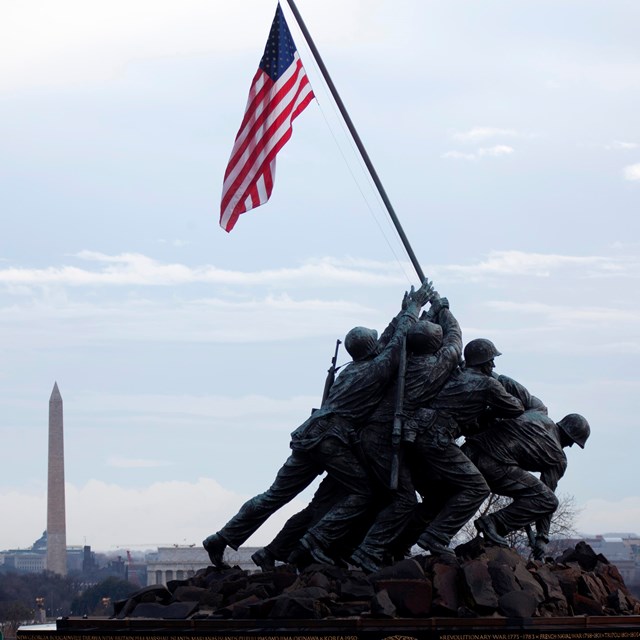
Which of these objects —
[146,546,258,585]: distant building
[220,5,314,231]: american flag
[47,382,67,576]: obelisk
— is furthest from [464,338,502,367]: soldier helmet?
[47,382,67,576]: obelisk

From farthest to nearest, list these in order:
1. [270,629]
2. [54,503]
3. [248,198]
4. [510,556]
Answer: [54,503] → [248,198] → [510,556] → [270,629]

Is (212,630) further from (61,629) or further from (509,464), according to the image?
(509,464)

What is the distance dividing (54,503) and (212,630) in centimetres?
6217

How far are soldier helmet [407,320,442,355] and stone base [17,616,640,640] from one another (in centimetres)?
350

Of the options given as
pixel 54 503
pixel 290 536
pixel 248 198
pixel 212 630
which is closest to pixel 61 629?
pixel 212 630

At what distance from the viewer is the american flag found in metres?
21.4

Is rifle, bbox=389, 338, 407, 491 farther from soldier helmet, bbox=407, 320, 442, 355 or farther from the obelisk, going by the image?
the obelisk

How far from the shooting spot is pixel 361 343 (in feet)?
65.6

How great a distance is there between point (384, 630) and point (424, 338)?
372cm

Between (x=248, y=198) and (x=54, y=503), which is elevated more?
(x=54, y=503)

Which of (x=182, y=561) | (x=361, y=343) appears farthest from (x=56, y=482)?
(x=361, y=343)

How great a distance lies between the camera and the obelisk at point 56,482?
251 ft

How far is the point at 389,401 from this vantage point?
1961 cm

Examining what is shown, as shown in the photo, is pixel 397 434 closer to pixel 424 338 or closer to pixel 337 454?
pixel 337 454
